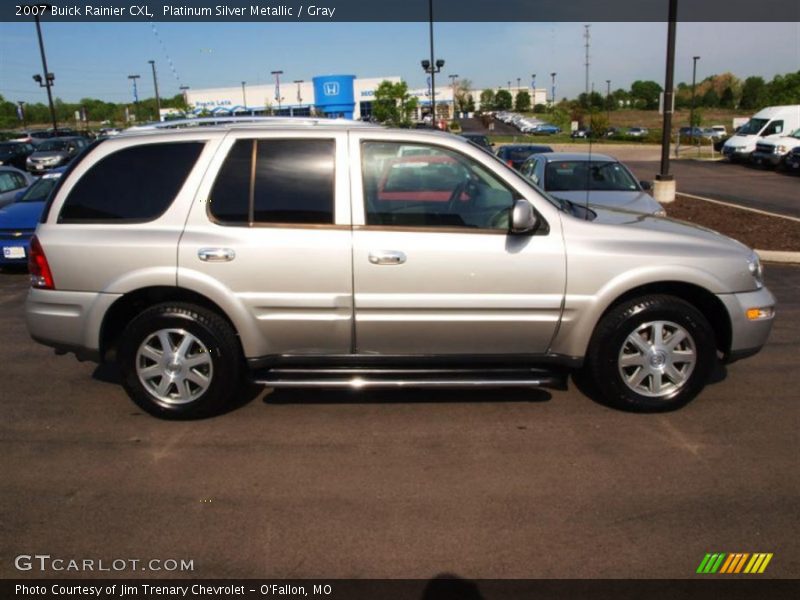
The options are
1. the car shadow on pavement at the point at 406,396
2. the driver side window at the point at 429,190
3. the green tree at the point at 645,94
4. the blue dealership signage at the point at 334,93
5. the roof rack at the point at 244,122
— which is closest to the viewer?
the driver side window at the point at 429,190

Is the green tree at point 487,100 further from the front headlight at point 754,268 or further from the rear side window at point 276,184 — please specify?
the rear side window at point 276,184

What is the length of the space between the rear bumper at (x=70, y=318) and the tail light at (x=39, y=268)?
0.15 ft

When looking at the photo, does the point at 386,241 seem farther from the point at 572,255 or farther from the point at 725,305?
the point at 725,305

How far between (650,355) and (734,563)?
5.51 feet

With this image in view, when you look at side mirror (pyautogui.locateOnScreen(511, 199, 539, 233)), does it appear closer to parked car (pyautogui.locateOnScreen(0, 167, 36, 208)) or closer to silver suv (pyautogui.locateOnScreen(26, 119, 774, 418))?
silver suv (pyautogui.locateOnScreen(26, 119, 774, 418))

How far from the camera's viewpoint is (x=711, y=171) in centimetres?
2814

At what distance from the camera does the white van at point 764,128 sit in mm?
29859

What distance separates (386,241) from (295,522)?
1.78 meters

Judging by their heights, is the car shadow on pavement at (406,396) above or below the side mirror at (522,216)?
below

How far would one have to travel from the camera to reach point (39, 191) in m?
11.1

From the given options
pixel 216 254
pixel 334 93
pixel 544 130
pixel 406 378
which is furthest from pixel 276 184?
pixel 334 93

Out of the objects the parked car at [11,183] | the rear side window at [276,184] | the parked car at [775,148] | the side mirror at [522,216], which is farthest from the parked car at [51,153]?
the parked car at [775,148]

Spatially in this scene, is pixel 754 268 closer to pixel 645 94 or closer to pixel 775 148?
pixel 775 148
